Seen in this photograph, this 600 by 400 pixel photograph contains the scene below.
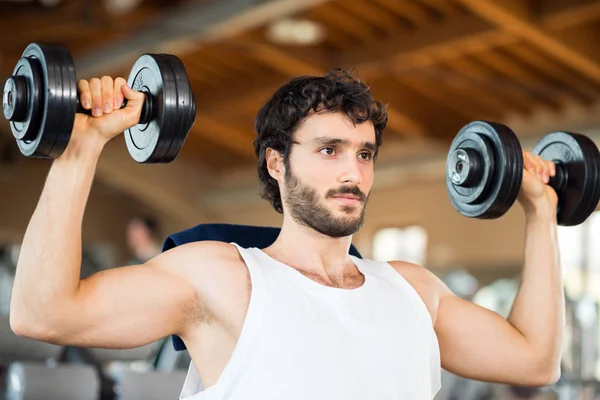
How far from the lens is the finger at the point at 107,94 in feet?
4.87

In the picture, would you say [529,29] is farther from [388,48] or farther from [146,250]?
[146,250]

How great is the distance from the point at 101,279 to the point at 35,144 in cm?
25

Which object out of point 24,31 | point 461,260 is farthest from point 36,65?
point 461,260

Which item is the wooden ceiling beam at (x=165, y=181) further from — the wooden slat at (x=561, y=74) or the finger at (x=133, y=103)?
the finger at (x=133, y=103)

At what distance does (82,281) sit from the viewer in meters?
1.47

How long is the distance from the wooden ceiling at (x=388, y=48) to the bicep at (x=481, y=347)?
14.0 ft

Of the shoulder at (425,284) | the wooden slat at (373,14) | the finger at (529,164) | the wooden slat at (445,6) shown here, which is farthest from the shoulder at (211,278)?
the wooden slat at (373,14)

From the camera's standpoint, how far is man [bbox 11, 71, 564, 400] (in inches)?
56.1

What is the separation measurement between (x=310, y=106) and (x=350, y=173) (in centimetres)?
17

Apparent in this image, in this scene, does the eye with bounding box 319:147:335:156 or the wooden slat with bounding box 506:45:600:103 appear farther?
the wooden slat with bounding box 506:45:600:103

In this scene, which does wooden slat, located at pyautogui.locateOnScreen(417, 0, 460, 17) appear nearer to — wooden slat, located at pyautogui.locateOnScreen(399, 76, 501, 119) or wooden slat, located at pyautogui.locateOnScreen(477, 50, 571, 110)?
wooden slat, located at pyautogui.locateOnScreen(477, 50, 571, 110)

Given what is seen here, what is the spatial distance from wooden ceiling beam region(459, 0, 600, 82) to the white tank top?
16.4ft

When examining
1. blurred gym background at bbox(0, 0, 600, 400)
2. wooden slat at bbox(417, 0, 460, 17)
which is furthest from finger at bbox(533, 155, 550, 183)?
wooden slat at bbox(417, 0, 460, 17)

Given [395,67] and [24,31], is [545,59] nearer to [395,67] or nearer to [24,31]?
[395,67]
